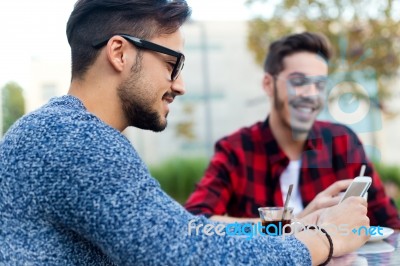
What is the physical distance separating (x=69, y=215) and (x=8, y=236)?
0.58ft

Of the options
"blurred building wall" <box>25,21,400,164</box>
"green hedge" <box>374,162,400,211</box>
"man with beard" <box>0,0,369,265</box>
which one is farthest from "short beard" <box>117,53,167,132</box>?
"blurred building wall" <box>25,21,400,164</box>

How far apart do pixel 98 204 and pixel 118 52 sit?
0.46m

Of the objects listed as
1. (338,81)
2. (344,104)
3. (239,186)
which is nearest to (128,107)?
(239,186)

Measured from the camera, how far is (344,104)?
128 inches

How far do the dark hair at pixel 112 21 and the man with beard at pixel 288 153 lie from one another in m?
1.17

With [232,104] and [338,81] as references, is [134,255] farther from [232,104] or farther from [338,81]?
[232,104]

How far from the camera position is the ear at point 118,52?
54.1 inches

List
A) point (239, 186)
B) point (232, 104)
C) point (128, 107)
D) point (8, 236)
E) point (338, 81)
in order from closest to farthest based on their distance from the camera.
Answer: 1. point (8, 236)
2. point (128, 107)
3. point (239, 186)
4. point (338, 81)
5. point (232, 104)

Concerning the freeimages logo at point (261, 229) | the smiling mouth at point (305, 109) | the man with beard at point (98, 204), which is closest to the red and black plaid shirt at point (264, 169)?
the smiling mouth at point (305, 109)

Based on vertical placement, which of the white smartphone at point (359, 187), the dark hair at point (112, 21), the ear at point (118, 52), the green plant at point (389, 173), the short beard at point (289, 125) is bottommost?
the green plant at point (389, 173)

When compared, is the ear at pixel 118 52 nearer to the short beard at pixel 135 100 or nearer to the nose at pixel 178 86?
the short beard at pixel 135 100

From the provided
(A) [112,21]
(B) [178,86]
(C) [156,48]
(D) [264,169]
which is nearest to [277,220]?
(B) [178,86]

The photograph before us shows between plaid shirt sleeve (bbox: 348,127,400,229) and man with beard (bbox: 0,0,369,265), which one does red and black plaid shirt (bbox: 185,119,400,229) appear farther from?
man with beard (bbox: 0,0,369,265)

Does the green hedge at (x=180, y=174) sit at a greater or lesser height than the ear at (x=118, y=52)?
lesser
